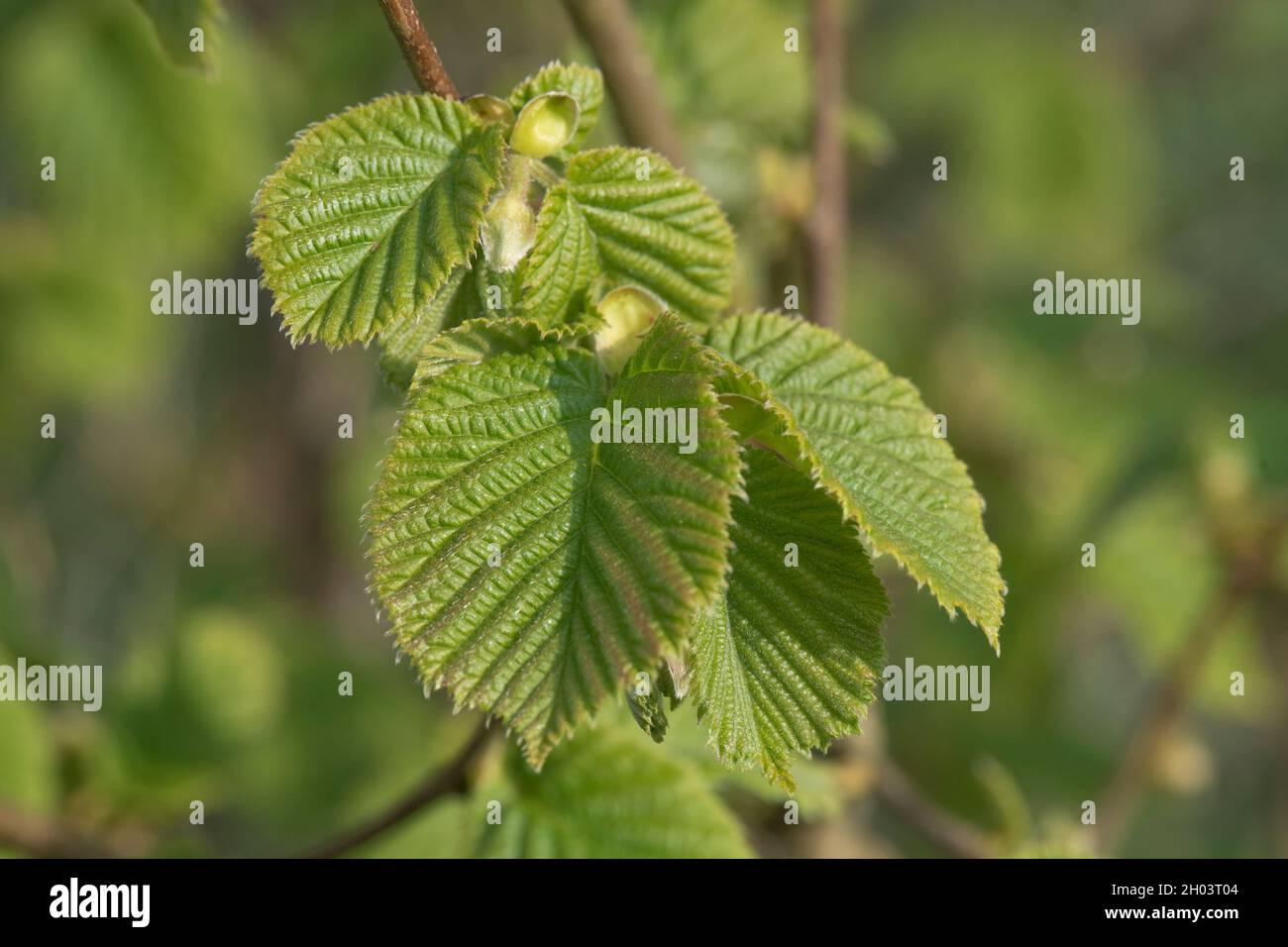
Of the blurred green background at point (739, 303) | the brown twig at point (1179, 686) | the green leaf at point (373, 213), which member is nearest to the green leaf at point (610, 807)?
the blurred green background at point (739, 303)

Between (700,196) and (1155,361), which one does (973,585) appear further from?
(1155,361)

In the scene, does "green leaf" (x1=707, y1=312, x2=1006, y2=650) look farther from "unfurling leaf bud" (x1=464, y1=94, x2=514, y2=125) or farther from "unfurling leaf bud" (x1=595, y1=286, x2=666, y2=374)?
"unfurling leaf bud" (x1=464, y1=94, x2=514, y2=125)

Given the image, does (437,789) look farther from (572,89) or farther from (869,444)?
(572,89)

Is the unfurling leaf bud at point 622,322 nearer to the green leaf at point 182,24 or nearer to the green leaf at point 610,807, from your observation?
the green leaf at point 182,24
